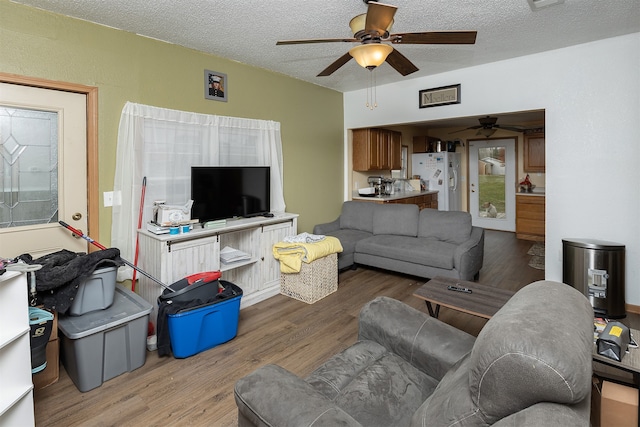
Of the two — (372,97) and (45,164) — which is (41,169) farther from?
(372,97)

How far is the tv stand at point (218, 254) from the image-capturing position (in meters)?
2.93

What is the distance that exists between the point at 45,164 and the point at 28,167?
0.11 metres

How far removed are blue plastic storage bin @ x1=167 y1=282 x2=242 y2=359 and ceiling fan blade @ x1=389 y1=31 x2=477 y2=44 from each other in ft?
7.64

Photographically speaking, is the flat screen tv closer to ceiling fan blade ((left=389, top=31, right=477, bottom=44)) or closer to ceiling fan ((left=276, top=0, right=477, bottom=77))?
ceiling fan ((left=276, top=0, right=477, bottom=77))

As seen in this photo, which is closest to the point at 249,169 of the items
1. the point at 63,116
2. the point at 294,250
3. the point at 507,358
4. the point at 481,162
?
the point at 294,250

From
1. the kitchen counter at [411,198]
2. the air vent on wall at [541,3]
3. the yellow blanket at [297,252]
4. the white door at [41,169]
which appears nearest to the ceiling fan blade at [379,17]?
the air vent on wall at [541,3]

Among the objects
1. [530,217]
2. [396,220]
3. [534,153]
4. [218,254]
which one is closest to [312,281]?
[218,254]

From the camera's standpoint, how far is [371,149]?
18.9 ft

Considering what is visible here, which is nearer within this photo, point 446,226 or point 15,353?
point 15,353

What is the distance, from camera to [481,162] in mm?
8203

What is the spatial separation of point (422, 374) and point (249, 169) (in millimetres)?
2780

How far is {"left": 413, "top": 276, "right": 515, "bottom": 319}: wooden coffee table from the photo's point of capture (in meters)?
2.46

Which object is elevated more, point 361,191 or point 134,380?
point 361,191

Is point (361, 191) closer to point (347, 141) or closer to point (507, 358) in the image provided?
point (347, 141)
